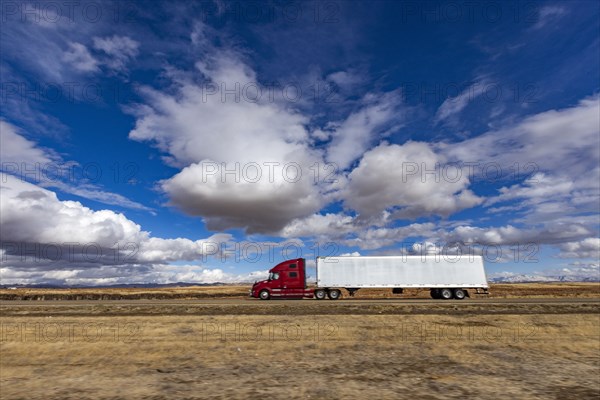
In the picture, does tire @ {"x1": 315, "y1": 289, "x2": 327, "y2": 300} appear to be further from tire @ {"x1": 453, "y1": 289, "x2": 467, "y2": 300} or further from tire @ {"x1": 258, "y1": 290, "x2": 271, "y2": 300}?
tire @ {"x1": 453, "y1": 289, "x2": 467, "y2": 300}

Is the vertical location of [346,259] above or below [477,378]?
above

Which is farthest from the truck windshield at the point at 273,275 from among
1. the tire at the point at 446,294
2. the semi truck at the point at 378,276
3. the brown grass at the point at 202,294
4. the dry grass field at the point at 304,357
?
the tire at the point at 446,294

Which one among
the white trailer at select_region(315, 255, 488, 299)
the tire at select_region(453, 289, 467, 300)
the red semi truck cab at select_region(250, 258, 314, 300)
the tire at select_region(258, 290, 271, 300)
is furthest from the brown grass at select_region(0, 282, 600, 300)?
the tire at select_region(258, 290, 271, 300)

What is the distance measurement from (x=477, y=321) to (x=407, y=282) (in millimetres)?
18359

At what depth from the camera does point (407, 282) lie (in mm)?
37188

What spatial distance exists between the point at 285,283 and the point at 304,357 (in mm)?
25184

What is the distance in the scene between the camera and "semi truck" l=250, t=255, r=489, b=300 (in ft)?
122

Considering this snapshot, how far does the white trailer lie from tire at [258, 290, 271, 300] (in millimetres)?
5355

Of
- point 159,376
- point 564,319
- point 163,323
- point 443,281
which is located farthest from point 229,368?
point 443,281

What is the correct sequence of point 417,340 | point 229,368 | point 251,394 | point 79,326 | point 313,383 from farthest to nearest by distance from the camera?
point 79,326
point 417,340
point 229,368
point 313,383
point 251,394

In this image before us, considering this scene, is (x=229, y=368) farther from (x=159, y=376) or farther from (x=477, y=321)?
(x=477, y=321)

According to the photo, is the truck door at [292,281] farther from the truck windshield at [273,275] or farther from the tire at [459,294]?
the tire at [459,294]

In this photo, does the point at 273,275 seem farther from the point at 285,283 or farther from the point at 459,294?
the point at 459,294

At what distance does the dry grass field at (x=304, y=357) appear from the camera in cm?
927
